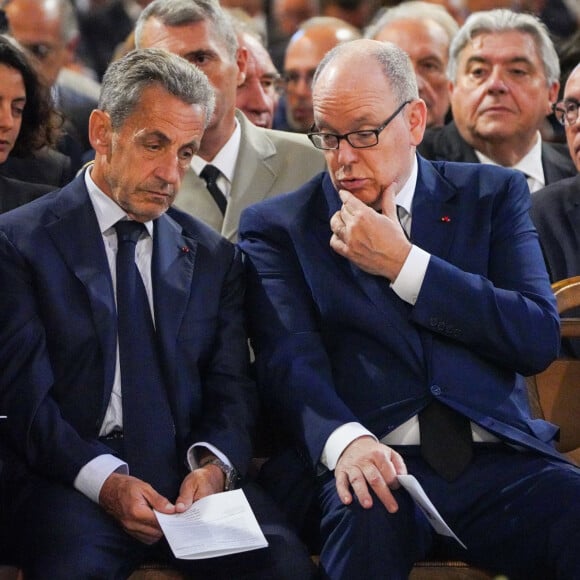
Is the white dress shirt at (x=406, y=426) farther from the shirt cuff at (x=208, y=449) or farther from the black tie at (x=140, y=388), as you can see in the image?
the black tie at (x=140, y=388)

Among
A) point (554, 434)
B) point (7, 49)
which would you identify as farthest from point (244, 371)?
point (7, 49)

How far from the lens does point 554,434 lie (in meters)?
3.00

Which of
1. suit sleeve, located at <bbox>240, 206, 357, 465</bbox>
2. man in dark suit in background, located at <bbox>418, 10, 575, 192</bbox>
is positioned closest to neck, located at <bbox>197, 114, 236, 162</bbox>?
suit sleeve, located at <bbox>240, 206, 357, 465</bbox>

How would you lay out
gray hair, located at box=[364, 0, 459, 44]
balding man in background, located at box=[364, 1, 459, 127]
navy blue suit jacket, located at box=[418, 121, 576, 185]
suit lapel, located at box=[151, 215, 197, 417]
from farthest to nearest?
1. gray hair, located at box=[364, 0, 459, 44]
2. balding man in background, located at box=[364, 1, 459, 127]
3. navy blue suit jacket, located at box=[418, 121, 576, 185]
4. suit lapel, located at box=[151, 215, 197, 417]

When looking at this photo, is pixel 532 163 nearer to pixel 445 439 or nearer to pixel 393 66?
pixel 393 66

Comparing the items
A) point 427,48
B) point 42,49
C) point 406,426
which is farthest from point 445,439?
point 42,49

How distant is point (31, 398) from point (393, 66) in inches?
47.1

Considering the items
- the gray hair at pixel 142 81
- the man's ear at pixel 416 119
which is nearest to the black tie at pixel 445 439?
the man's ear at pixel 416 119

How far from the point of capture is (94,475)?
276 cm

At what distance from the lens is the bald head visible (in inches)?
219

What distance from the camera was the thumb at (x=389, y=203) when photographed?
9.87ft

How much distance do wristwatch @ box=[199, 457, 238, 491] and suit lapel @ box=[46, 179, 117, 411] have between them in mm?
276

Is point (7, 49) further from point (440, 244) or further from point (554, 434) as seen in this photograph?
point (554, 434)

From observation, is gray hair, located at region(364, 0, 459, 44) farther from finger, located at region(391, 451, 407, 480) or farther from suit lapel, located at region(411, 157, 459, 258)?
finger, located at region(391, 451, 407, 480)
